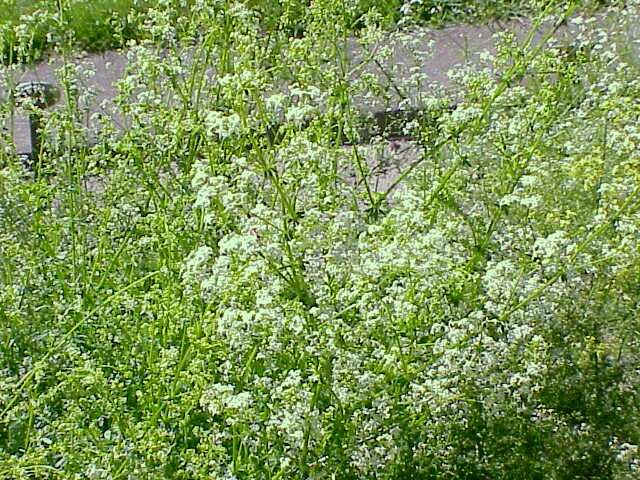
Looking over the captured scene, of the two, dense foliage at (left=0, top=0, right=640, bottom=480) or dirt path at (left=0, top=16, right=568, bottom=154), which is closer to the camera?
dense foliage at (left=0, top=0, right=640, bottom=480)

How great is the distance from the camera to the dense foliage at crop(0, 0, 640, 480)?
186 centimetres

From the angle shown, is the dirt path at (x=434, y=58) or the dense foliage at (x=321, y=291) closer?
the dense foliage at (x=321, y=291)

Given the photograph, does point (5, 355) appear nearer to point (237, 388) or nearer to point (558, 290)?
point (237, 388)

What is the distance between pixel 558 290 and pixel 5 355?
46.0 inches

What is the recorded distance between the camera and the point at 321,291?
1867 millimetres

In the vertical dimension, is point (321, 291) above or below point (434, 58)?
above

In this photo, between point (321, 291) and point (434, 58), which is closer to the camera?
point (321, 291)

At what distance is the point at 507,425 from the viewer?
215 centimetres

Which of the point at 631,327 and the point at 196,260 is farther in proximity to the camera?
the point at 631,327

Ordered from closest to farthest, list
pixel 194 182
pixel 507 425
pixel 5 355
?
pixel 194 182, pixel 507 425, pixel 5 355

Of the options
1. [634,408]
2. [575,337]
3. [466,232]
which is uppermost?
[466,232]

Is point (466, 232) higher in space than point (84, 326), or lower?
higher

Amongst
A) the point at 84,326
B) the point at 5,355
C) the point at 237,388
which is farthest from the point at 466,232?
the point at 5,355

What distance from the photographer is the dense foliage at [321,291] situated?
6.09ft
